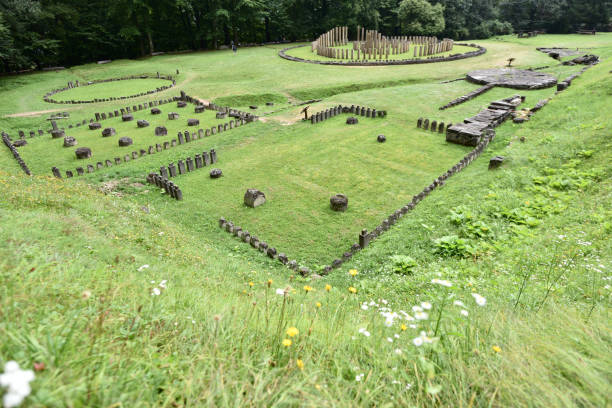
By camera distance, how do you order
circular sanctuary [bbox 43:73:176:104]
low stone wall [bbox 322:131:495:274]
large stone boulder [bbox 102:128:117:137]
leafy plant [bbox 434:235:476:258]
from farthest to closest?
circular sanctuary [bbox 43:73:176:104] → large stone boulder [bbox 102:128:117:137] → low stone wall [bbox 322:131:495:274] → leafy plant [bbox 434:235:476:258]

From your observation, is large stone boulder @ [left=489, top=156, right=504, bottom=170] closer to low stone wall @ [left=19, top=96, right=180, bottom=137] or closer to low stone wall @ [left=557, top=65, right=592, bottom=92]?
low stone wall @ [left=557, top=65, right=592, bottom=92]

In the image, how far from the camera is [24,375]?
1.11 metres

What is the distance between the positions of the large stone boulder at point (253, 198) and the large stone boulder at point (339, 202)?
113 inches

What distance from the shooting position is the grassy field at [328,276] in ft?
7.13

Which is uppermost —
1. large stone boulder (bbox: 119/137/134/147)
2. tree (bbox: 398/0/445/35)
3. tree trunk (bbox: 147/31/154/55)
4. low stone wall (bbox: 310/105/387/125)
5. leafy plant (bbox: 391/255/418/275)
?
tree (bbox: 398/0/445/35)

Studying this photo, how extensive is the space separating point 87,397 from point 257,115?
77.2ft

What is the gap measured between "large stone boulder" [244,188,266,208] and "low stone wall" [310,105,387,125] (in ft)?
34.6

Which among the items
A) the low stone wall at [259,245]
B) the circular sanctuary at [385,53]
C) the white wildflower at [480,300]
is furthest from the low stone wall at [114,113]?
the white wildflower at [480,300]

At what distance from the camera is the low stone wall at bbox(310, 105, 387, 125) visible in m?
22.0

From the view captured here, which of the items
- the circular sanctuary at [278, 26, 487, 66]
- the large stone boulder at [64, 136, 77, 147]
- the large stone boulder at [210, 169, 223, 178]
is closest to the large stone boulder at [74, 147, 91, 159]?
the large stone boulder at [64, 136, 77, 147]

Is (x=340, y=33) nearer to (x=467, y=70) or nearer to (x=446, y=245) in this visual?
(x=467, y=70)

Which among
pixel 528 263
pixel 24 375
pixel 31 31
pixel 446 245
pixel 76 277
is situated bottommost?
pixel 446 245

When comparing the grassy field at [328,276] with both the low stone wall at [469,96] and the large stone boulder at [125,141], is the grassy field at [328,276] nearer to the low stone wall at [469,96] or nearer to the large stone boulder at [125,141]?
the large stone boulder at [125,141]

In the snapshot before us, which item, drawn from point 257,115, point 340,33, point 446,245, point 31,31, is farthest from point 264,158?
point 340,33
